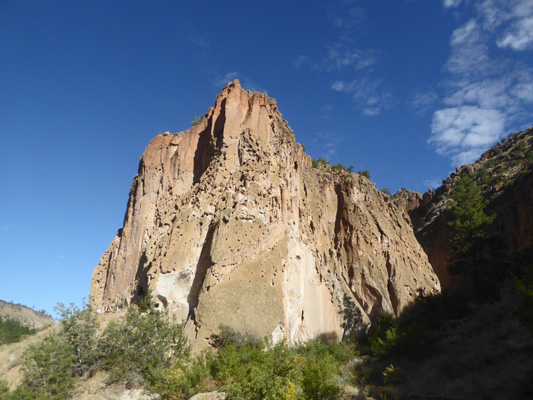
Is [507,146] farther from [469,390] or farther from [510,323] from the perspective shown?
[469,390]

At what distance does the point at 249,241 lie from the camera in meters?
18.1

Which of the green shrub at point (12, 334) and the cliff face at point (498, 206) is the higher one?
the cliff face at point (498, 206)

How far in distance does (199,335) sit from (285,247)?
6.80 m

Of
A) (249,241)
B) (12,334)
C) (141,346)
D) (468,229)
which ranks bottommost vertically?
(141,346)

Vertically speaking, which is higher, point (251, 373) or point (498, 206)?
point (498, 206)

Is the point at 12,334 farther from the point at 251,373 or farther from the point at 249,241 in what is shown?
the point at 251,373

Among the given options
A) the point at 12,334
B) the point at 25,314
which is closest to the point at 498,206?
the point at 12,334

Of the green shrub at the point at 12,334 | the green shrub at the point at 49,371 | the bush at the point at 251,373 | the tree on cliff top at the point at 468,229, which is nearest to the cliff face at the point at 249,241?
the bush at the point at 251,373

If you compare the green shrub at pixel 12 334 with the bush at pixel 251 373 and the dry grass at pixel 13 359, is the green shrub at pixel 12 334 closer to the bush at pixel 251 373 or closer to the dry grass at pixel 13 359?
the dry grass at pixel 13 359

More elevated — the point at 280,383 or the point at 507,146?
the point at 507,146

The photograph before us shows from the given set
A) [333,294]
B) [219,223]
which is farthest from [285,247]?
[333,294]

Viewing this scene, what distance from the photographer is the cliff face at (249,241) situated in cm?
1698

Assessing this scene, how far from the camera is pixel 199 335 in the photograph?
49.2 ft

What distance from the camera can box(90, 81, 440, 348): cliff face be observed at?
17.0 m
